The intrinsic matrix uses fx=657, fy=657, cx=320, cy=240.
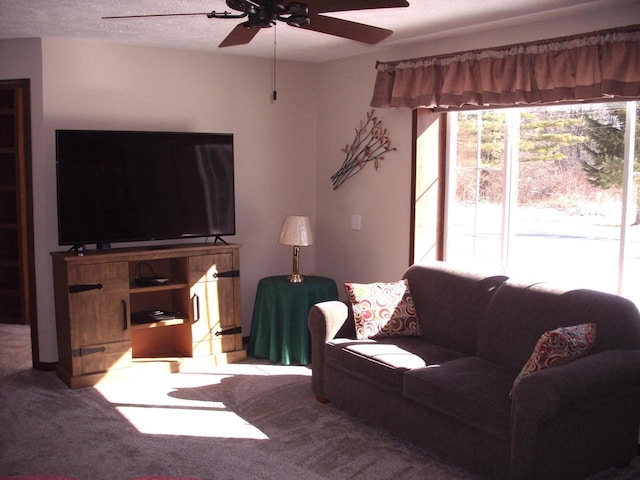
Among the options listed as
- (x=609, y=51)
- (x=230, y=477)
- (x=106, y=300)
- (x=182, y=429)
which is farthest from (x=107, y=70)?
(x=609, y=51)

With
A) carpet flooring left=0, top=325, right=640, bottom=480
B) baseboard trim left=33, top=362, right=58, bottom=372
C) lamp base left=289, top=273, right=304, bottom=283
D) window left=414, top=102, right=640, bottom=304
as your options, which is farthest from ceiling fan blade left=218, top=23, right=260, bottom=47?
baseboard trim left=33, top=362, right=58, bottom=372

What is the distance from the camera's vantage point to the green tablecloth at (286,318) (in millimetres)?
4957

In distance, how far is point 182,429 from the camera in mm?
3799

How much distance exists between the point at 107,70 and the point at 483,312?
3150 mm

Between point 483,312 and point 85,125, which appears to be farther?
point 85,125

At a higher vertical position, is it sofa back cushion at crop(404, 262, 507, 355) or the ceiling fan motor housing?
the ceiling fan motor housing

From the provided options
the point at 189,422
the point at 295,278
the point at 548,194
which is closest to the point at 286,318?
the point at 295,278

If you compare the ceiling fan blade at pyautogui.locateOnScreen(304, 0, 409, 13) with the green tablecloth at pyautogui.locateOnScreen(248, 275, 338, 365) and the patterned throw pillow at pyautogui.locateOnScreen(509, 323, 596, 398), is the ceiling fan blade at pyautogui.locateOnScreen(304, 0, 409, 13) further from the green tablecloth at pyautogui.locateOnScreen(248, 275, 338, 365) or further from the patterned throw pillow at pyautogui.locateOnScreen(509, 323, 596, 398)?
A: the green tablecloth at pyautogui.locateOnScreen(248, 275, 338, 365)

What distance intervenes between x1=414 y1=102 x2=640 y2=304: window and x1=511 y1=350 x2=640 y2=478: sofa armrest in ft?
2.30

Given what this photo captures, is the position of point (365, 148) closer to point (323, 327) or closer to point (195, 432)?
point (323, 327)

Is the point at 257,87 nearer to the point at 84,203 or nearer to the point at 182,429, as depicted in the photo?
the point at 84,203

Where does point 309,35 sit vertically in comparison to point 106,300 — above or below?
above

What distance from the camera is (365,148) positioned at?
17.3 feet

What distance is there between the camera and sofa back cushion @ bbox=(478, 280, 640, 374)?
327 centimetres
